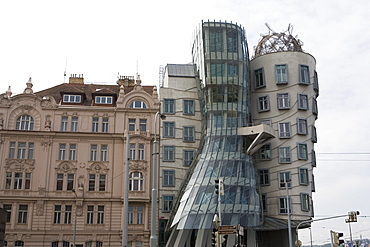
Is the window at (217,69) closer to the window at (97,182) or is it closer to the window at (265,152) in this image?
the window at (265,152)

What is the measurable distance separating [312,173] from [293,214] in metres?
5.76

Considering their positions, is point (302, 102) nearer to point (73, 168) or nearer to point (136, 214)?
point (136, 214)

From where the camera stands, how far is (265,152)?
5459 cm

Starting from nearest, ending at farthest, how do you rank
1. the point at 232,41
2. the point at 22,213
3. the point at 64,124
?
the point at 22,213
the point at 64,124
the point at 232,41

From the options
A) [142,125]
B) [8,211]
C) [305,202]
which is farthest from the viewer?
[142,125]

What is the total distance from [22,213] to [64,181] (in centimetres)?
547

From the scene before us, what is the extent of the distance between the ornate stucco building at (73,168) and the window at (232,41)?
428 inches

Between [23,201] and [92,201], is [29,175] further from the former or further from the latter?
[92,201]

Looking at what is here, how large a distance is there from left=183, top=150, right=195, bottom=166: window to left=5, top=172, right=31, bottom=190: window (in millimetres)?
17493

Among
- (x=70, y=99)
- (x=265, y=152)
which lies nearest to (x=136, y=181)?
(x=70, y=99)

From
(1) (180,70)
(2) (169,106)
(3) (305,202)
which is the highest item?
(1) (180,70)

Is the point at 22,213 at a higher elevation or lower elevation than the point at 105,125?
lower

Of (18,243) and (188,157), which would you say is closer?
(18,243)

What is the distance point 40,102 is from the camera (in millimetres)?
54031
